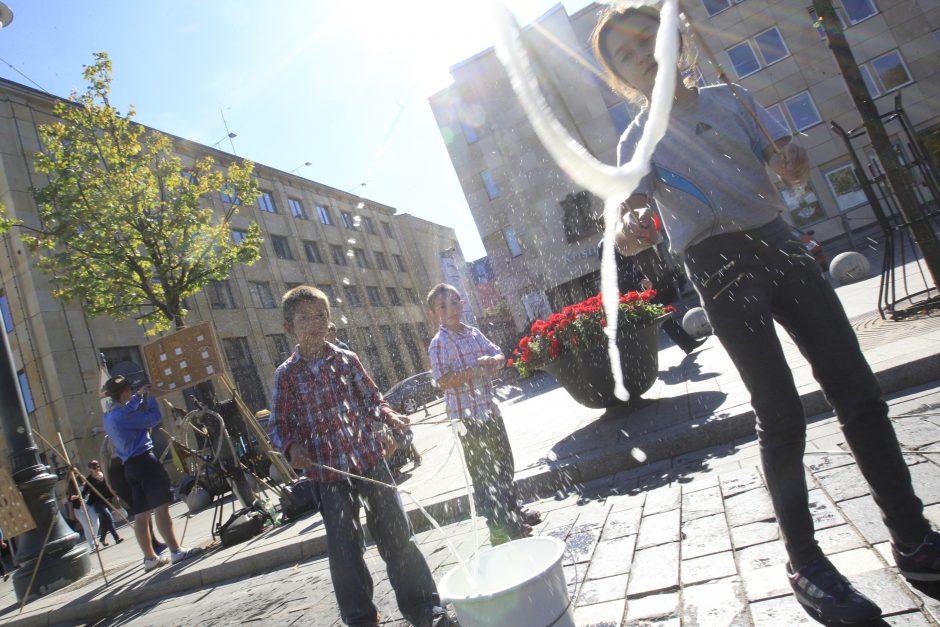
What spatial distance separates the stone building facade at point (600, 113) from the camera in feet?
71.2

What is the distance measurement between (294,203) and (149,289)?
855 inches

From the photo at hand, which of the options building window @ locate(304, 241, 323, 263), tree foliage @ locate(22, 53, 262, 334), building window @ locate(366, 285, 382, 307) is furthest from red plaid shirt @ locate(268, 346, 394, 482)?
building window @ locate(366, 285, 382, 307)

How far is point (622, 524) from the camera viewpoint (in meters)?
3.24

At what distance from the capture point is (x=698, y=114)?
206cm

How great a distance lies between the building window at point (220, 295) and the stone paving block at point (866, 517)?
26.4 metres

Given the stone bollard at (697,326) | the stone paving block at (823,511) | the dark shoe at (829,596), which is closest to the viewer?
the dark shoe at (829,596)

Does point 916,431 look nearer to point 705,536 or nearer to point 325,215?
point 705,536

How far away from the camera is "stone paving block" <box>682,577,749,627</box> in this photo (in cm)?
195

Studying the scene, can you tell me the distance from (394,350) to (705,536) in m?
38.1

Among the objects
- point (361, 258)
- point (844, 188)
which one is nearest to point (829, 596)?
point (844, 188)

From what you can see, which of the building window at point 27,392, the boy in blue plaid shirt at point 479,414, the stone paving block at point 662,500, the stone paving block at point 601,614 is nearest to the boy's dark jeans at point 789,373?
the stone paving block at point 601,614

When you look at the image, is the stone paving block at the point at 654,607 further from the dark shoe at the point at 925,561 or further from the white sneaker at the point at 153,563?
the white sneaker at the point at 153,563

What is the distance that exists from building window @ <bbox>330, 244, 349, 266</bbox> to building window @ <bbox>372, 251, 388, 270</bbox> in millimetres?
4176

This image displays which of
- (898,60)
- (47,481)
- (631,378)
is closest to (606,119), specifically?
(898,60)
